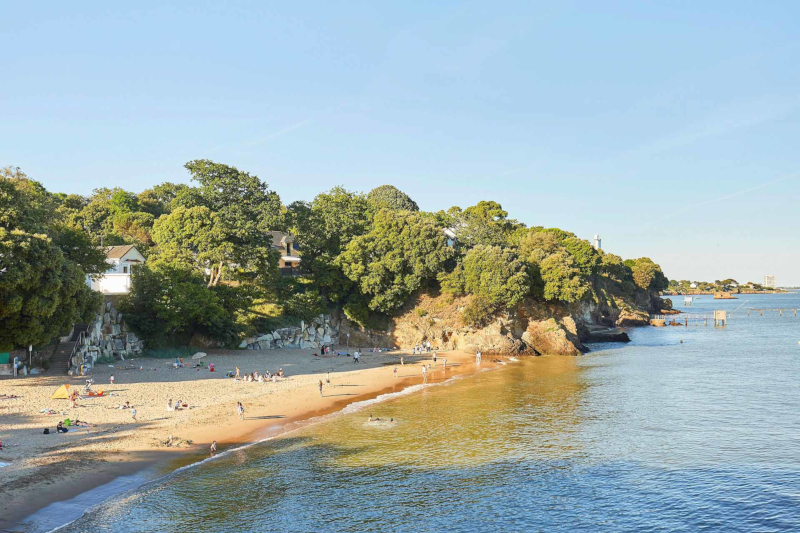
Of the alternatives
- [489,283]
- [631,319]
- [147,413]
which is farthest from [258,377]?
[631,319]

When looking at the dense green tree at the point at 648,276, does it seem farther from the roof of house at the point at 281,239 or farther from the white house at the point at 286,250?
the roof of house at the point at 281,239

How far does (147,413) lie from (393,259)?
42938 millimetres

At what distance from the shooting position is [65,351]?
46594mm

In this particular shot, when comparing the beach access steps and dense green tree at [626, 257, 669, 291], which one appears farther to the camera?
dense green tree at [626, 257, 669, 291]

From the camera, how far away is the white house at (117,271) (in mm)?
61406

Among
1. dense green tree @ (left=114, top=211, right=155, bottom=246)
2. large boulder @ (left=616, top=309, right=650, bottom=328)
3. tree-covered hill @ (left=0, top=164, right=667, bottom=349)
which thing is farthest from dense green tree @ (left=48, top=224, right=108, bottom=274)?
large boulder @ (left=616, top=309, right=650, bottom=328)

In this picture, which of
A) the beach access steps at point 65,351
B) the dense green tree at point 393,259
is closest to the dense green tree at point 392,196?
the dense green tree at point 393,259

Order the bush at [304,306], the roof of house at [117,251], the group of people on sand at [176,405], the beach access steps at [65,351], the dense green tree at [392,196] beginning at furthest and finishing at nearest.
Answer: the dense green tree at [392,196] < the bush at [304,306] < the roof of house at [117,251] < the beach access steps at [65,351] < the group of people on sand at [176,405]

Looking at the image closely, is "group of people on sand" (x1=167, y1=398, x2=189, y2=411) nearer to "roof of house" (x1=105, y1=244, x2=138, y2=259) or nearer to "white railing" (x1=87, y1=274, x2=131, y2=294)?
"white railing" (x1=87, y1=274, x2=131, y2=294)

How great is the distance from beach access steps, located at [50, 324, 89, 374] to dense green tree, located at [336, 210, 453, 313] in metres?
33.0

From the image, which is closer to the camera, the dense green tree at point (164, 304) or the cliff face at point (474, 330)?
the dense green tree at point (164, 304)

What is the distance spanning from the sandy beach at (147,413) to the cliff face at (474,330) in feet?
45.9

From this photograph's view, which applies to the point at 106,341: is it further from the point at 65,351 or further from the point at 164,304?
the point at 164,304

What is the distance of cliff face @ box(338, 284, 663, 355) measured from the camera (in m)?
73.6
